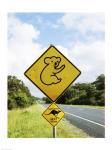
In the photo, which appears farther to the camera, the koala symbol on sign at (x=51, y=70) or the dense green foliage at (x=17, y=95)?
the dense green foliage at (x=17, y=95)

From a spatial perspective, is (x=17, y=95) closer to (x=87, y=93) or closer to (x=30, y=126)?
(x=30, y=126)

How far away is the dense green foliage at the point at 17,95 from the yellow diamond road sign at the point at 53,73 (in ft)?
1.56

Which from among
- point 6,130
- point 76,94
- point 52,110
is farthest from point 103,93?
point 6,130

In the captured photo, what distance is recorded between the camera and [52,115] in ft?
18.2

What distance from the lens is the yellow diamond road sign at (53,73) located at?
5.52 m

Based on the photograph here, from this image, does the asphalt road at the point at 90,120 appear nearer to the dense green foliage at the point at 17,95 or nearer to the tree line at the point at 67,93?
the tree line at the point at 67,93

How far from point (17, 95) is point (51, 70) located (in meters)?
0.63

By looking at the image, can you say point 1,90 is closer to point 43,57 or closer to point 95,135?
point 43,57

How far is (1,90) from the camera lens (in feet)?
19.8

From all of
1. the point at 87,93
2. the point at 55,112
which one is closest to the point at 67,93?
the point at 87,93

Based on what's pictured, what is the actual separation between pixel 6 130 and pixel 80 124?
1055 mm

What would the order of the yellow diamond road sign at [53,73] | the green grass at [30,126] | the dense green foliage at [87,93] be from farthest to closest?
the green grass at [30,126], the dense green foliage at [87,93], the yellow diamond road sign at [53,73]

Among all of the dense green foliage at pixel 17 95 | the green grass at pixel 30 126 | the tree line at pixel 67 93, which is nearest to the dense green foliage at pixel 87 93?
the tree line at pixel 67 93

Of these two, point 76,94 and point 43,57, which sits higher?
point 43,57
